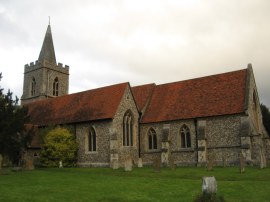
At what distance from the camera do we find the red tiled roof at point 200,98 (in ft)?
95.7

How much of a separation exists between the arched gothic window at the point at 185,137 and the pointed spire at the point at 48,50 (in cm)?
2572

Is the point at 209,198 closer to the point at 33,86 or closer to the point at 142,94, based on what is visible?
the point at 142,94

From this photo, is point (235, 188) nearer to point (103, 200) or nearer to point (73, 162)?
point (103, 200)

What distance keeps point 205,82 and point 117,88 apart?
869cm

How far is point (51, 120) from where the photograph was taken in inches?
1383

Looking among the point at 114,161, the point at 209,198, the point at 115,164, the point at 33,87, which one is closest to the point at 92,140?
the point at 114,161

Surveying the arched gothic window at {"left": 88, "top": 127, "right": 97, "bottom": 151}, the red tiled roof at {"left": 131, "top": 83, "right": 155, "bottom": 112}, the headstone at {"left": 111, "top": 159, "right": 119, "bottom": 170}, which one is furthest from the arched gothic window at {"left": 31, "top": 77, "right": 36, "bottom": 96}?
the headstone at {"left": 111, "top": 159, "right": 119, "bottom": 170}

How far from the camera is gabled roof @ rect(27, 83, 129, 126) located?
31484 millimetres

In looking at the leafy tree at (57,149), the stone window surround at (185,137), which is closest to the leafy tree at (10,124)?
the leafy tree at (57,149)

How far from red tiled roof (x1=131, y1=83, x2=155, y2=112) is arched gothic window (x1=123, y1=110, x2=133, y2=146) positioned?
2088mm

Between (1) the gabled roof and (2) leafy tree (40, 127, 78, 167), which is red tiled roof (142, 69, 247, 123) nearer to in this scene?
(1) the gabled roof

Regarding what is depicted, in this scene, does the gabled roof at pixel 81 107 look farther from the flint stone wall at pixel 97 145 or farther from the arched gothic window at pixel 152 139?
the arched gothic window at pixel 152 139

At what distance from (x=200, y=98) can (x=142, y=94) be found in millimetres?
7143

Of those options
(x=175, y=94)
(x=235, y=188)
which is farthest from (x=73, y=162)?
(x=235, y=188)
